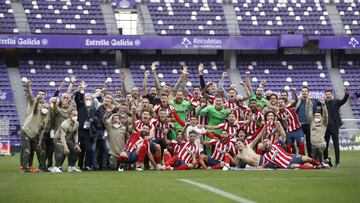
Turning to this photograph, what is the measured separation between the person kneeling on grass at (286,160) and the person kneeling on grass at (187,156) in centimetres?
167

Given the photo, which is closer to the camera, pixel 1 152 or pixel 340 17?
pixel 1 152

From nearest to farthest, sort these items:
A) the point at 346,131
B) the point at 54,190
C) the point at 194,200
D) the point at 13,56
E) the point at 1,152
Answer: the point at 194,200, the point at 54,190, the point at 1,152, the point at 346,131, the point at 13,56

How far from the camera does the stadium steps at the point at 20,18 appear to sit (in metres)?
43.1

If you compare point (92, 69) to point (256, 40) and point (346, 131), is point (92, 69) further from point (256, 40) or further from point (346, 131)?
point (346, 131)

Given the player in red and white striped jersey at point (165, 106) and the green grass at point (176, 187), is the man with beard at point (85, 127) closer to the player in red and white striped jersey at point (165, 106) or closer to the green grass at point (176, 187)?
the player in red and white striped jersey at point (165, 106)

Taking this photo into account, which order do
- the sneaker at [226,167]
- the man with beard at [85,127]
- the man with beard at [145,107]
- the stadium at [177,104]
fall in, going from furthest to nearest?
1. the man with beard at [85,127]
2. the man with beard at [145,107]
3. the sneaker at [226,167]
4. the stadium at [177,104]

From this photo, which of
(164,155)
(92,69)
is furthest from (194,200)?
(92,69)

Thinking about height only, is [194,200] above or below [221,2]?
below

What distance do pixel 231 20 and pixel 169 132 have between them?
28.4 m

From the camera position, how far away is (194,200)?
9.96 metres

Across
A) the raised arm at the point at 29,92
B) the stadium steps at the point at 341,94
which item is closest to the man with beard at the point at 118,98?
the raised arm at the point at 29,92

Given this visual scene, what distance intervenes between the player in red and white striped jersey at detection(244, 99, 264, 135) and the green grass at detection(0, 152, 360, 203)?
8.75ft

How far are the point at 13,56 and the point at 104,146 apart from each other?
86.1 ft

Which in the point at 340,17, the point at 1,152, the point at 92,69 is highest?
the point at 340,17
